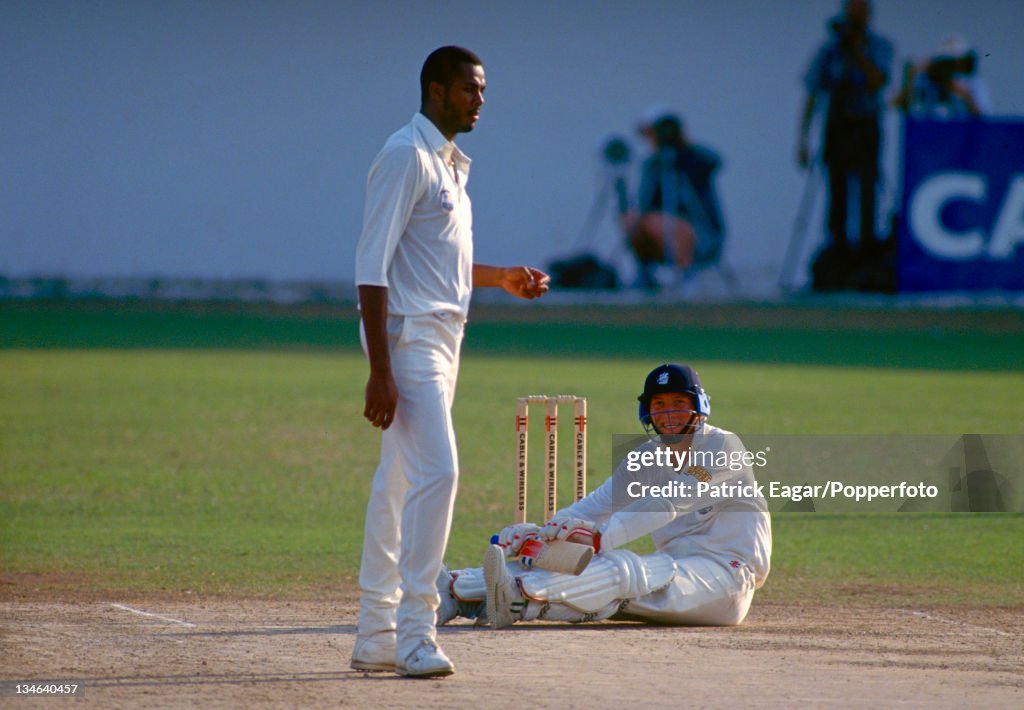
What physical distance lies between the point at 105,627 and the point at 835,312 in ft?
85.4

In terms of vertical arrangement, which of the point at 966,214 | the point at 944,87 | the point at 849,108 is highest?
the point at 944,87

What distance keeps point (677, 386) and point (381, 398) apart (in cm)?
191

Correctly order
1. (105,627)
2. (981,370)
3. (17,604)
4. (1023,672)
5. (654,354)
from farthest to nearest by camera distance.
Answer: (654,354)
(981,370)
(17,604)
(105,627)
(1023,672)

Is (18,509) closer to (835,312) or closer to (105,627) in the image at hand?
(105,627)

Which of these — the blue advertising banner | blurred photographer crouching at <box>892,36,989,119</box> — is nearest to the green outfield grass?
the blue advertising banner

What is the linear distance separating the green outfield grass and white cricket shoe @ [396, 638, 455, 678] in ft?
9.50

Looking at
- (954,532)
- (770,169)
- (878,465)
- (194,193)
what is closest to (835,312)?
(770,169)

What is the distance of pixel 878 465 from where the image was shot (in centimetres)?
1305

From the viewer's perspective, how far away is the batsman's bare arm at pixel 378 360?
17.0ft

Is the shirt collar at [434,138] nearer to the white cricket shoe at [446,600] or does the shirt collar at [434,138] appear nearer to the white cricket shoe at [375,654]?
the white cricket shoe at [375,654]

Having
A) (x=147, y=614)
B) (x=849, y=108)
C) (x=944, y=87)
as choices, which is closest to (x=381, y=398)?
(x=147, y=614)

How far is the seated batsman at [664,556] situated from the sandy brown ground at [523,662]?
11 cm

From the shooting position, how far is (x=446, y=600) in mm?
6812

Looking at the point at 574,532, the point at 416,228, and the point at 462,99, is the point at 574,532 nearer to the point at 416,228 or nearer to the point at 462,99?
the point at 416,228
